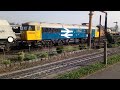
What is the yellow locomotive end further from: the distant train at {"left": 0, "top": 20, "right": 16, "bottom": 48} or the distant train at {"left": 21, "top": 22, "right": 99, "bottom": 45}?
the distant train at {"left": 0, "top": 20, "right": 16, "bottom": 48}

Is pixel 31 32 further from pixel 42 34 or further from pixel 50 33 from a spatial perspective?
pixel 50 33

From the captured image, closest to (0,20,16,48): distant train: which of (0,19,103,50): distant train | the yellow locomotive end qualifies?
(0,19,103,50): distant train

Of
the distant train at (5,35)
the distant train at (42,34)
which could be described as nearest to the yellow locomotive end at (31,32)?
the distant train at (42,34)

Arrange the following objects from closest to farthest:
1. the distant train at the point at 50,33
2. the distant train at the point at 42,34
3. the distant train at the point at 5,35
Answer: the distant train at the point at 5,35
the distant train at the point at 42,34
the distant train at the point at 50,33

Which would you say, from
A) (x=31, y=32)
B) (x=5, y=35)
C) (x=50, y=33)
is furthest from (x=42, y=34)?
(x=5, y=35)

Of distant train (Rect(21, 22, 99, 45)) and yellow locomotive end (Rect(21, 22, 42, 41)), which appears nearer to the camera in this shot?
yellow locomotive end (Rect(21, 22, 42, 41))

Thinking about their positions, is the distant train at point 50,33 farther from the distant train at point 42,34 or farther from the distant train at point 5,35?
the distant train at point 5,35

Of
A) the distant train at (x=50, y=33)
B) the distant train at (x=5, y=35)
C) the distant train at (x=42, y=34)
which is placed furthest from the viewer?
the distant train at (x=50, y=33)

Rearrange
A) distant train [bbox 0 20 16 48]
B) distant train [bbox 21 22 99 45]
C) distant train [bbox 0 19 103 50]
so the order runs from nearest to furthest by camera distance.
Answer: distant train [bbox 0 20 16 48], distant train [bbox 0 19 103 50], distant train [bbox 21 22 99 45]
